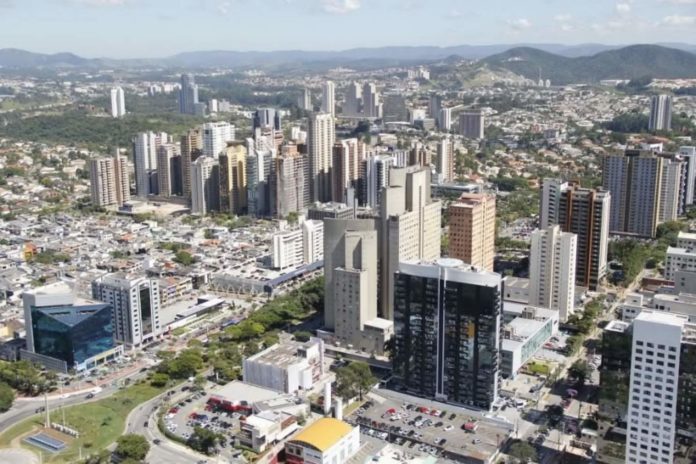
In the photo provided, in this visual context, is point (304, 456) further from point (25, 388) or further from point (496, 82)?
point (496, 82)

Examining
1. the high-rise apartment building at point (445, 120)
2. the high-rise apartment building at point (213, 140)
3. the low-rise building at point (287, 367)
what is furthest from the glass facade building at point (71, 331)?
the high-rise apartment building at point (445, 120)

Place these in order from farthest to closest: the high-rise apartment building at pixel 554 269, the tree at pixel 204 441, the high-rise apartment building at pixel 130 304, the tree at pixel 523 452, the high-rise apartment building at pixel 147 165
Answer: the high-rise apartment building at pixel 147 165
the high-rise apartment building at pixel 554 269
the high-rise apartment building at pixel 130 304
the tree at pixel 204 441
the tree at pixel 523 452

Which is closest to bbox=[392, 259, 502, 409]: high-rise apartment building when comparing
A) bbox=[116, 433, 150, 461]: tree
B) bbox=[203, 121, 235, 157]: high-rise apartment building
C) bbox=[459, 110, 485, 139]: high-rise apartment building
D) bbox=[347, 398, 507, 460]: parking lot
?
bbox=[347, 398, 507, 460]: parking lot

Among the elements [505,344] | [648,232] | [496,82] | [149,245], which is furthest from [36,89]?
[505,344]

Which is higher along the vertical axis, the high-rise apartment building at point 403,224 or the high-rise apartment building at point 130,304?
the high-rise apartment building at point 403,224

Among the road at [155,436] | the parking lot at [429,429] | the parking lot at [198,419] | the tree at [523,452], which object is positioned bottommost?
the road at [155,436]

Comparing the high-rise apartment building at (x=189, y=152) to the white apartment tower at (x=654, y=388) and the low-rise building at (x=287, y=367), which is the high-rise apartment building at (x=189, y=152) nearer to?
the low-rise building at (x=287, y=367)

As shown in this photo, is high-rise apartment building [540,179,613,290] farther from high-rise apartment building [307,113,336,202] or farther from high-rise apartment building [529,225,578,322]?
high-rise apartment building [307,113,336,202]
